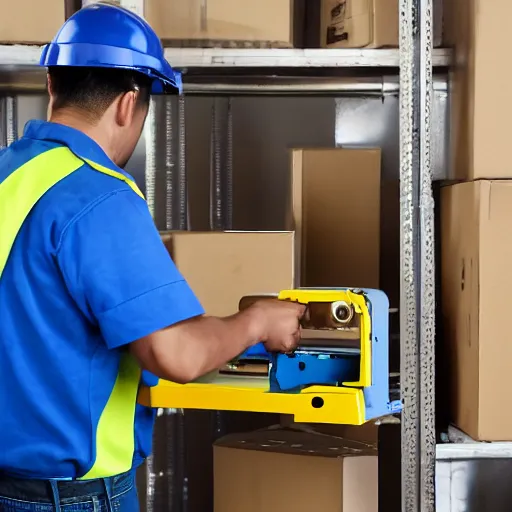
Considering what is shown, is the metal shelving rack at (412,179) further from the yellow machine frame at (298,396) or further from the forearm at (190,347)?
the forearm at (190,347)

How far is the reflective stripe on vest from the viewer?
1360 millimetres

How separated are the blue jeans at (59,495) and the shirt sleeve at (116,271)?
0.28 metres

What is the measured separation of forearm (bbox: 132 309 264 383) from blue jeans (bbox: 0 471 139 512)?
0.81ft

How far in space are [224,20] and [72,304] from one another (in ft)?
3.34

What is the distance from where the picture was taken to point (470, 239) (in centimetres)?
202

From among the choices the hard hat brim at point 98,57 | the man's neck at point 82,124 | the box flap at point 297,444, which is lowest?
the box flap at point 297,444

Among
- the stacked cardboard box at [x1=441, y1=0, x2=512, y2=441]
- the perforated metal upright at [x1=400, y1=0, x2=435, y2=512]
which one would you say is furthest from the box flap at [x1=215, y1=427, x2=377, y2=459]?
the stacked cardboard box at [x1=441, y1=0, x2=512, y2=441]

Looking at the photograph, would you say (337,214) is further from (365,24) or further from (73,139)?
(73,139)

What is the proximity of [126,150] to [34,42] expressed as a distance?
724mm

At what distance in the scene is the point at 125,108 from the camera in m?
1.50

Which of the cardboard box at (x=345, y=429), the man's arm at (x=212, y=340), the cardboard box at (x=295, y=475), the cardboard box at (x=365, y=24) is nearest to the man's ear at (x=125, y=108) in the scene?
the man's arm at (x=212, y=340)

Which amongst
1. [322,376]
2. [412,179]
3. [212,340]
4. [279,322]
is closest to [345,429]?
[412,179]

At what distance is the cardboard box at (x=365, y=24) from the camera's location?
83.8 inches

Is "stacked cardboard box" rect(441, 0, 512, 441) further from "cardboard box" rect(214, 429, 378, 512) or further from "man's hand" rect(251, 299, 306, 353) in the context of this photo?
"man's hand" rect(251, 299, 306, 353)
